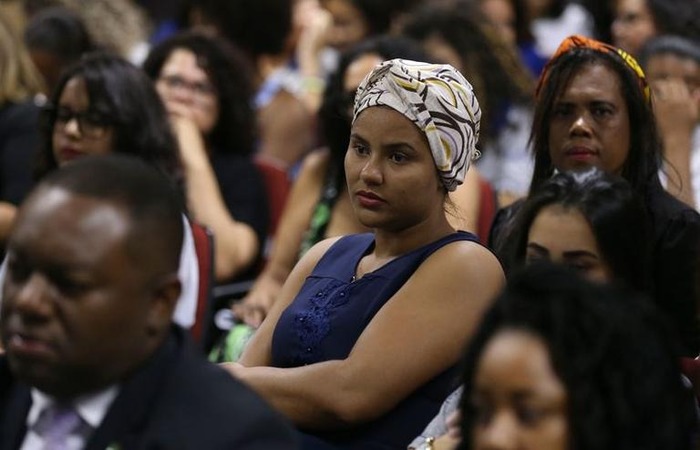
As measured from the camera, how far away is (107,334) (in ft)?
8.39

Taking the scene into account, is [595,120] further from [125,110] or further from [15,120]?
[15,120]

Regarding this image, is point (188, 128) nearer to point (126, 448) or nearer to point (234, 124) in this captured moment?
point (234, 124)

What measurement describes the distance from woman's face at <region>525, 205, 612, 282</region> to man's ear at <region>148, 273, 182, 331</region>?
1.13 metres

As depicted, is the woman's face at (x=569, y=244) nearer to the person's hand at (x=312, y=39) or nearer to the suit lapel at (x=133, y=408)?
the suit lapel at (x=133, y=408)

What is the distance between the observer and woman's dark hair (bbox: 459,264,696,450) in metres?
2.50

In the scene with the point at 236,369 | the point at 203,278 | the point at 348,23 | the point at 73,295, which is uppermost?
the point at 73,295

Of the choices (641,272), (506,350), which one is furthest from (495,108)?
(506,350)

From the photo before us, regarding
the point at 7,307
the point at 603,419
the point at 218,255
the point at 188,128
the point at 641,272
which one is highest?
the point at 7,307

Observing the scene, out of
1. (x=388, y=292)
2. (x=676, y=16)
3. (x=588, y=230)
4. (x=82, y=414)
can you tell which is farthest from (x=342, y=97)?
(x=82, y=414)

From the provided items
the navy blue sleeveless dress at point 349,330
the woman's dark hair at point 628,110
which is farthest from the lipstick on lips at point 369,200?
the woman's dark hair at point 628,110

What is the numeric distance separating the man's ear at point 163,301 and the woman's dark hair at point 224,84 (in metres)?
3.64

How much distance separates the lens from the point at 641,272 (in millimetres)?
3674

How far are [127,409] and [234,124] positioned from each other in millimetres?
3786

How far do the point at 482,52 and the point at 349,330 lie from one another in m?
3.39
